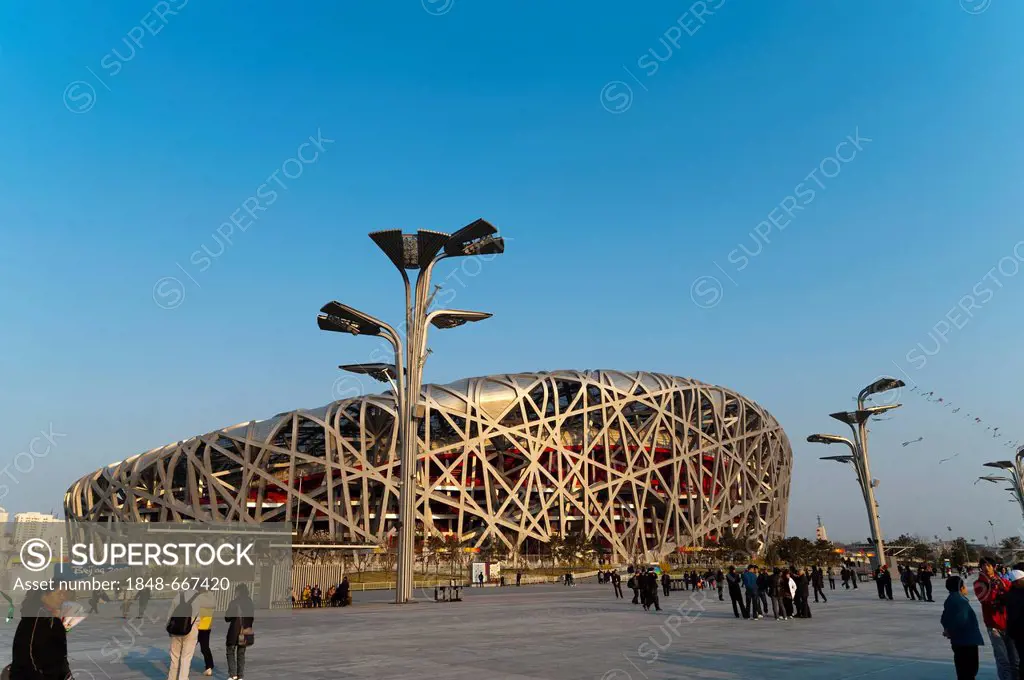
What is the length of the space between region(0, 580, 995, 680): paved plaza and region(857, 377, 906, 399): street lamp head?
24.7 m

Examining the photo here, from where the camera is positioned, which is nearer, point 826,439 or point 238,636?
point 238,636

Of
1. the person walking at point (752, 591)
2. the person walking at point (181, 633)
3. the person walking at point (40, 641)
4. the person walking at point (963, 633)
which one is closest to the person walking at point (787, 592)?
the person walking at point (752, 591)

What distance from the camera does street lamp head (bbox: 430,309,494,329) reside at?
27.9m

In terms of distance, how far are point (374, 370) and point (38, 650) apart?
25687mm

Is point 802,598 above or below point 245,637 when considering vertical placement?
below

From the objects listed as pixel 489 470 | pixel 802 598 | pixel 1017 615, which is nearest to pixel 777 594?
pixel 802 598

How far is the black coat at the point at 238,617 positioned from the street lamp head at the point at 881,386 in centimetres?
4179

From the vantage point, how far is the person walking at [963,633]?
7.11m

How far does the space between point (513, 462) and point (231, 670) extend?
58117 millimetres

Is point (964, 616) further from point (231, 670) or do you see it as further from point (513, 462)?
point (513, 462)

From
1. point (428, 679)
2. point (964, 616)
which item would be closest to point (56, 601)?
point (428, 679)

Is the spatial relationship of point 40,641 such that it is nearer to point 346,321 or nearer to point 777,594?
point 777,594

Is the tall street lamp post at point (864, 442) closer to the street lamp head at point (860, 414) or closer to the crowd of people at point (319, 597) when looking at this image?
the street lamp head at point (860, 414)

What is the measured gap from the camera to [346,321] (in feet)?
92.2
